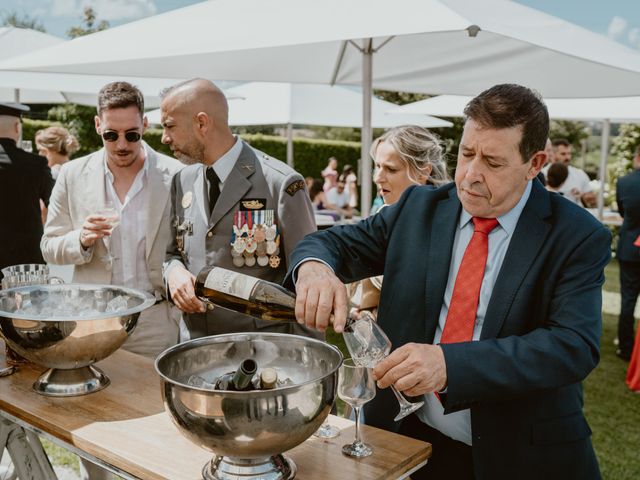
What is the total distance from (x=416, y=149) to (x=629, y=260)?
13.3ft

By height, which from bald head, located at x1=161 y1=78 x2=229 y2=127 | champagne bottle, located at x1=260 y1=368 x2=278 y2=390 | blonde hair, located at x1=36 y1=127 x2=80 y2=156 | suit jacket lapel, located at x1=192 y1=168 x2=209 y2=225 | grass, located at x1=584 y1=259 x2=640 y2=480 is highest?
bald head, located at x1=161 y1=78 x2=229 y2=127

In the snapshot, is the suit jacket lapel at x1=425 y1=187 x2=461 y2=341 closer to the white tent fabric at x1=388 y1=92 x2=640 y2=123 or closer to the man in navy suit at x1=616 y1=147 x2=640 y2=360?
the man in navy suit at x1=616 y1=147 x2=640 y2=360

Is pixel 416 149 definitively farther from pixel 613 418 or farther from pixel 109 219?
pixel 613 418

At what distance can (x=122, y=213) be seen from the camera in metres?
3.17

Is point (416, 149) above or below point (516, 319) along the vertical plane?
above

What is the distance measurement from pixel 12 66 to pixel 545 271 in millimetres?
3176

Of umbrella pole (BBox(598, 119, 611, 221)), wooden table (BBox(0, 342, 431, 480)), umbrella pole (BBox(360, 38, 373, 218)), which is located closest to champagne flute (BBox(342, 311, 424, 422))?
wooden table (BBox(0, 342, 431, 480))

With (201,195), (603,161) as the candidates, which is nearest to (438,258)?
(201,195)

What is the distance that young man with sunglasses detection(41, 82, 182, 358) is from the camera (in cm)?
310

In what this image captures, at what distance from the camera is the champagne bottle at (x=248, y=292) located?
1.69 meters

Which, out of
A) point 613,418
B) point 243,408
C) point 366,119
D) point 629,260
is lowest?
point 613,418

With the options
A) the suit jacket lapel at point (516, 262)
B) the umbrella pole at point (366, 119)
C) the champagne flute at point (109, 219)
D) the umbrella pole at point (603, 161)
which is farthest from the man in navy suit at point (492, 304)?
the umbrella pole at point (603, 161)

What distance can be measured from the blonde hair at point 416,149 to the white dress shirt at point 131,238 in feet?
4.45

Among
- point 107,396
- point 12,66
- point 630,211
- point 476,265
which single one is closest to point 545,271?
point 476,265
